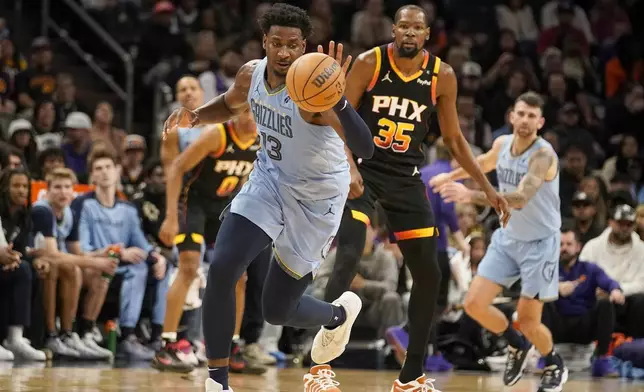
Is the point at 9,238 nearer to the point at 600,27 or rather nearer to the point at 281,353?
the point at 281,353

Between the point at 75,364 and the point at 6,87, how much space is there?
4542mm

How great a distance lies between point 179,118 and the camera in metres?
5.79

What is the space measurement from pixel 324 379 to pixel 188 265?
2.39 metres

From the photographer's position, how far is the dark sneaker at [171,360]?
8.15 m

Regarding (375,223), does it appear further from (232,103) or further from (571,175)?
(232,103)

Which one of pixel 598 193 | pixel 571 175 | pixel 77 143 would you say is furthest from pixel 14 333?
pixel 571 175

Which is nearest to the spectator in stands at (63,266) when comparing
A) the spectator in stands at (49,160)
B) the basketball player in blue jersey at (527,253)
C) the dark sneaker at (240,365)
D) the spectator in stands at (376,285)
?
the spectator in stands at (49,160)

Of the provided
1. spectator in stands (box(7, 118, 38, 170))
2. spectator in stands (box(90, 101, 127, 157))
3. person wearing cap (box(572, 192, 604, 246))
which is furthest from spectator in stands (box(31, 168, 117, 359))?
person wearing cap (box(572, 192, 604, 246))

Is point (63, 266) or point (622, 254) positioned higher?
point (622, 254)

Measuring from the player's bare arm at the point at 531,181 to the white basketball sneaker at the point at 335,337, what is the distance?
1.36 m

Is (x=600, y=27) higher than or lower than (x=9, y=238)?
higher

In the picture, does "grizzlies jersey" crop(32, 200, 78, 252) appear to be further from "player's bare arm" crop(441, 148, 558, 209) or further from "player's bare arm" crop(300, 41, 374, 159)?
"player's bare arm" crop(300, 41, 374, 159)

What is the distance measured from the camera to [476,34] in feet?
52.2

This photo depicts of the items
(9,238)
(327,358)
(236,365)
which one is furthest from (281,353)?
(327,358)
